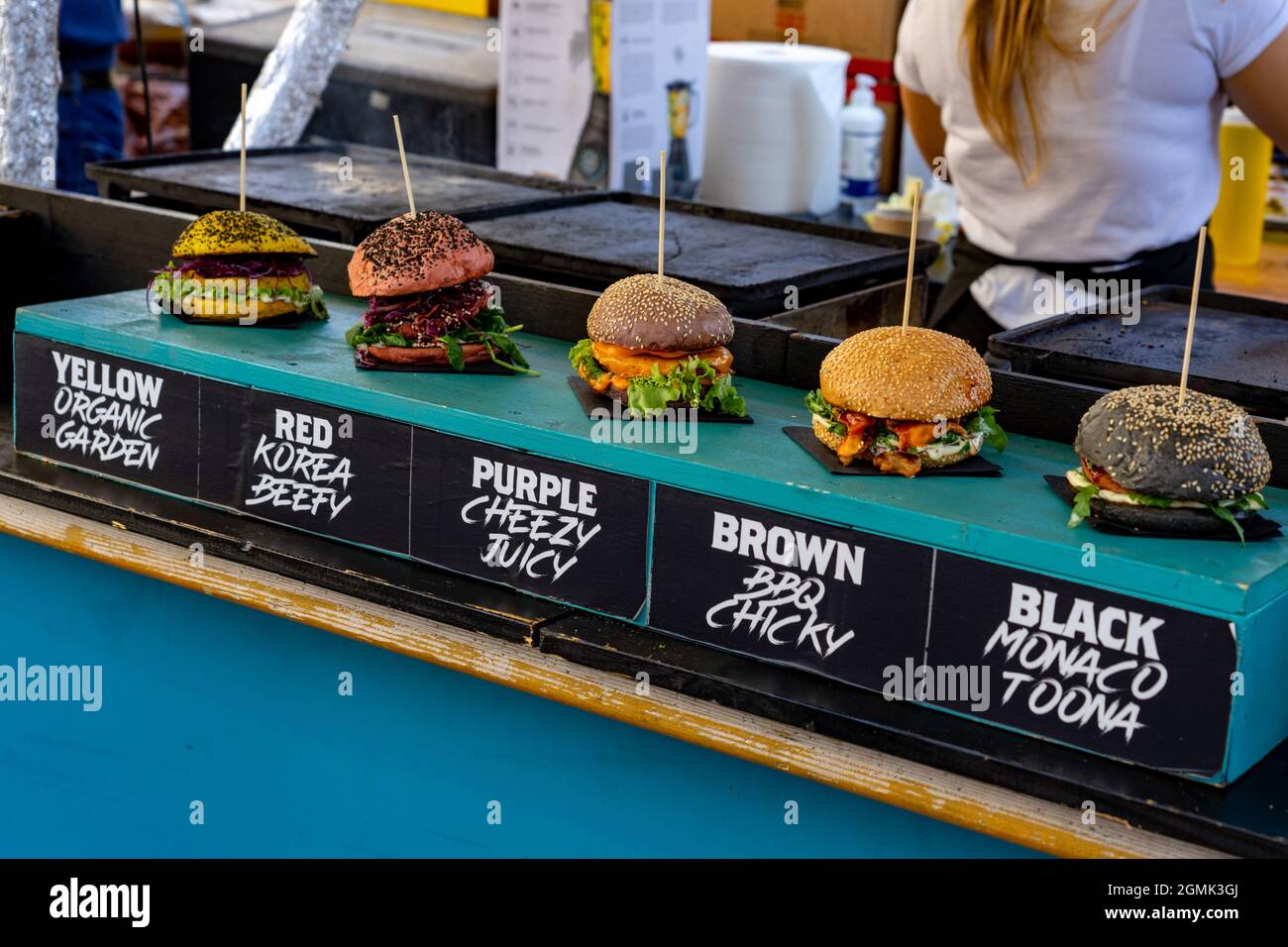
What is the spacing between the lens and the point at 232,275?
247 centimetres

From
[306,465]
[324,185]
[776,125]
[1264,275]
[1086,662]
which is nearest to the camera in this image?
[1086,662]

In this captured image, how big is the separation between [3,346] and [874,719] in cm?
204

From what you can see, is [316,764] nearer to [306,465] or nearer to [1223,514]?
[306,465]

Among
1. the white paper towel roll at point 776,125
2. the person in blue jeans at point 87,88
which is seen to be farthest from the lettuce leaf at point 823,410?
the person in blue jeans at point 87,88

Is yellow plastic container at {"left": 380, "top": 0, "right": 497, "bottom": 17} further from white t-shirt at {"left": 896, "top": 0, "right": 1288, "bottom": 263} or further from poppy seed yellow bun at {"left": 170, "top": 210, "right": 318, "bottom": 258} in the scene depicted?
poppy seed yellow bun at {"left": 170, "top": 210, "right": 318, "bottom": 258}

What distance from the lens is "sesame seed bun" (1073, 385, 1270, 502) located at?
67.9 inches

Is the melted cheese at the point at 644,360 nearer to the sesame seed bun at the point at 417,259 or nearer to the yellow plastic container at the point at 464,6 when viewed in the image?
the sesame seed bun at the point at 417,259

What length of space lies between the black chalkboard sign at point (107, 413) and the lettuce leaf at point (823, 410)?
924mm

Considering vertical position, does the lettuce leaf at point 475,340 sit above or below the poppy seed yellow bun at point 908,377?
below

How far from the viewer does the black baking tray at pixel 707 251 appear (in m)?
2.60

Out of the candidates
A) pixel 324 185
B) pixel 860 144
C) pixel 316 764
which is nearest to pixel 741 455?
pixel 316 764

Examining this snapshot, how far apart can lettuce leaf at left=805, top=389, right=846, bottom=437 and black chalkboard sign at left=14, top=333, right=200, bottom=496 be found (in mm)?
924

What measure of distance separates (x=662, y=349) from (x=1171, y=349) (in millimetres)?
764

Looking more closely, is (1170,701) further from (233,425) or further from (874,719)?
(233,425)
